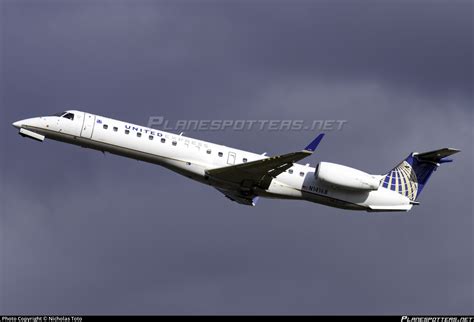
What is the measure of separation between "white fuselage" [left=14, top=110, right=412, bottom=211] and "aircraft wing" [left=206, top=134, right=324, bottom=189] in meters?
0.55

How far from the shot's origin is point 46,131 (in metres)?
36.7

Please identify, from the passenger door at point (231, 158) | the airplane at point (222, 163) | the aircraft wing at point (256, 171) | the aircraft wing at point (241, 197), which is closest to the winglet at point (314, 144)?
the aircraft wing at point (256, 171)

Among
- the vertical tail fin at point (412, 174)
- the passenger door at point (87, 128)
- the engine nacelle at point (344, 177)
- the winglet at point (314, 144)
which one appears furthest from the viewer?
the vertical tail fin at point (412, 174)

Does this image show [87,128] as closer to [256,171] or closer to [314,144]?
[256,171]

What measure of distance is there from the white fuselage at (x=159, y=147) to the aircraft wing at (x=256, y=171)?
0.55 meters

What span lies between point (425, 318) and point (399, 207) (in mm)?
9189

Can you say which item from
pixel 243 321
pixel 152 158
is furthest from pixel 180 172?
pixel 243 321

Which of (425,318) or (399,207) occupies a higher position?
→ (399,207)

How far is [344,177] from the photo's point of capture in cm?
3738

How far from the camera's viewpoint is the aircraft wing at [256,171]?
35469 mm

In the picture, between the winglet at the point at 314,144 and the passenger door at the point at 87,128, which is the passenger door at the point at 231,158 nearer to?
the winglet at the point at 314,144

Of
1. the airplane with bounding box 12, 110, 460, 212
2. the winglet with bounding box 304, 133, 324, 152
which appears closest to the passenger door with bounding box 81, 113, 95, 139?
the airplane with bounding box 12, 110, 460, 212

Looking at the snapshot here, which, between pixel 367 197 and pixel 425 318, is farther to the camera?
pixel 367 197

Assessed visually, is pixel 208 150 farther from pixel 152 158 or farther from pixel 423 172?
pixel 423 172
